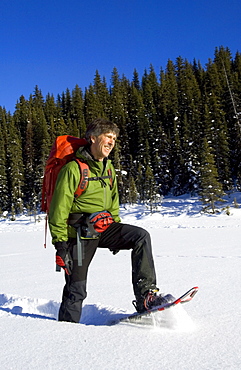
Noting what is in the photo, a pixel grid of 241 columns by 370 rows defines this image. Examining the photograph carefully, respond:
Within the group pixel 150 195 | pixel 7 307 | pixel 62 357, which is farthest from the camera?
pixel 150 195

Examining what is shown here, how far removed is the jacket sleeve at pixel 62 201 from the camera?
248 centimetres

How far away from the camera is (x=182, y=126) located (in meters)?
38.7

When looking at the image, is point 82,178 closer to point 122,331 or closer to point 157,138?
point 122,331

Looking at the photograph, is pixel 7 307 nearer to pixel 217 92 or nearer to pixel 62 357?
pixel 62 357

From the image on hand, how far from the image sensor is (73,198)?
8.43 feet

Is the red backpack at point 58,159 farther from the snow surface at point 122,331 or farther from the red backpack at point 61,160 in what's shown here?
the snow surface at point 122,331

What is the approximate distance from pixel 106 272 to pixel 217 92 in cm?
4302

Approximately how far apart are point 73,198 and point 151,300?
3.45 feet

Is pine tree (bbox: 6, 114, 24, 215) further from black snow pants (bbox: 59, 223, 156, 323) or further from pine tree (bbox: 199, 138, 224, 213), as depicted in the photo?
black snow pants (bbox: 59, 223, 156, 323)

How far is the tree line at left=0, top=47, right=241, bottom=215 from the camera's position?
3030 cm

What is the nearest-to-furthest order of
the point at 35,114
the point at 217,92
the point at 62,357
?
the point at 62,357, the point at 217,92, the point at 35,114

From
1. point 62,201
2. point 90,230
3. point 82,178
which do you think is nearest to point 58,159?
point 82,178

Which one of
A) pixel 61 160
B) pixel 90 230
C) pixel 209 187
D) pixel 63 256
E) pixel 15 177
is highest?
pixel 15 177

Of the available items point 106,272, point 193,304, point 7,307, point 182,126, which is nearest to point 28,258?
point 106,272
